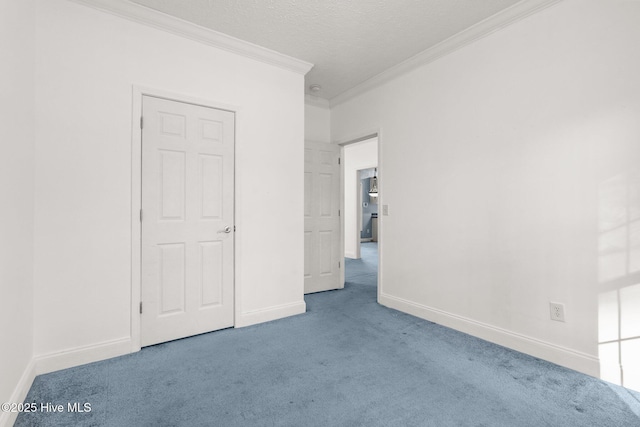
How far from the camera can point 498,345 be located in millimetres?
2570

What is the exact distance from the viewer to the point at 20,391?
1.75 metres

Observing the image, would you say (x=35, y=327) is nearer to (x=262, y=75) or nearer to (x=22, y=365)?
(x=22, y=365)

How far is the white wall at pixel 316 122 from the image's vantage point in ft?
14.4

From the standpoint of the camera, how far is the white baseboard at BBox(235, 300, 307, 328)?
9.81 feet

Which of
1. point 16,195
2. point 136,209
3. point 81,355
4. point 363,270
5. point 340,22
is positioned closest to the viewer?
point 16,195

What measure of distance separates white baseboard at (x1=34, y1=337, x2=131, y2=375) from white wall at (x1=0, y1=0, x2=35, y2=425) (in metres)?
0.15

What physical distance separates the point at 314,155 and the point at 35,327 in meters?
3.28

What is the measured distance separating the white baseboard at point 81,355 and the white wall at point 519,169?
2.70 metres

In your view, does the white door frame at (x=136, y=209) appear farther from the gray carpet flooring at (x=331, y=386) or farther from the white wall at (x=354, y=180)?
the white wall at (x=354, y=180)

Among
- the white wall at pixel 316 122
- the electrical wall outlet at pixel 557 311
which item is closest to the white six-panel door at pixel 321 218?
the white wall at pixel 316 122

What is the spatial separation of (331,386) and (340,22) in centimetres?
287

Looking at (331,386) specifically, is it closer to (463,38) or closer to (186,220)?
(186,220)

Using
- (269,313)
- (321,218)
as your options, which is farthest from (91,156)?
(321,218)

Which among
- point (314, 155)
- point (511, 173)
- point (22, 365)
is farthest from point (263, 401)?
point (314, 155)
